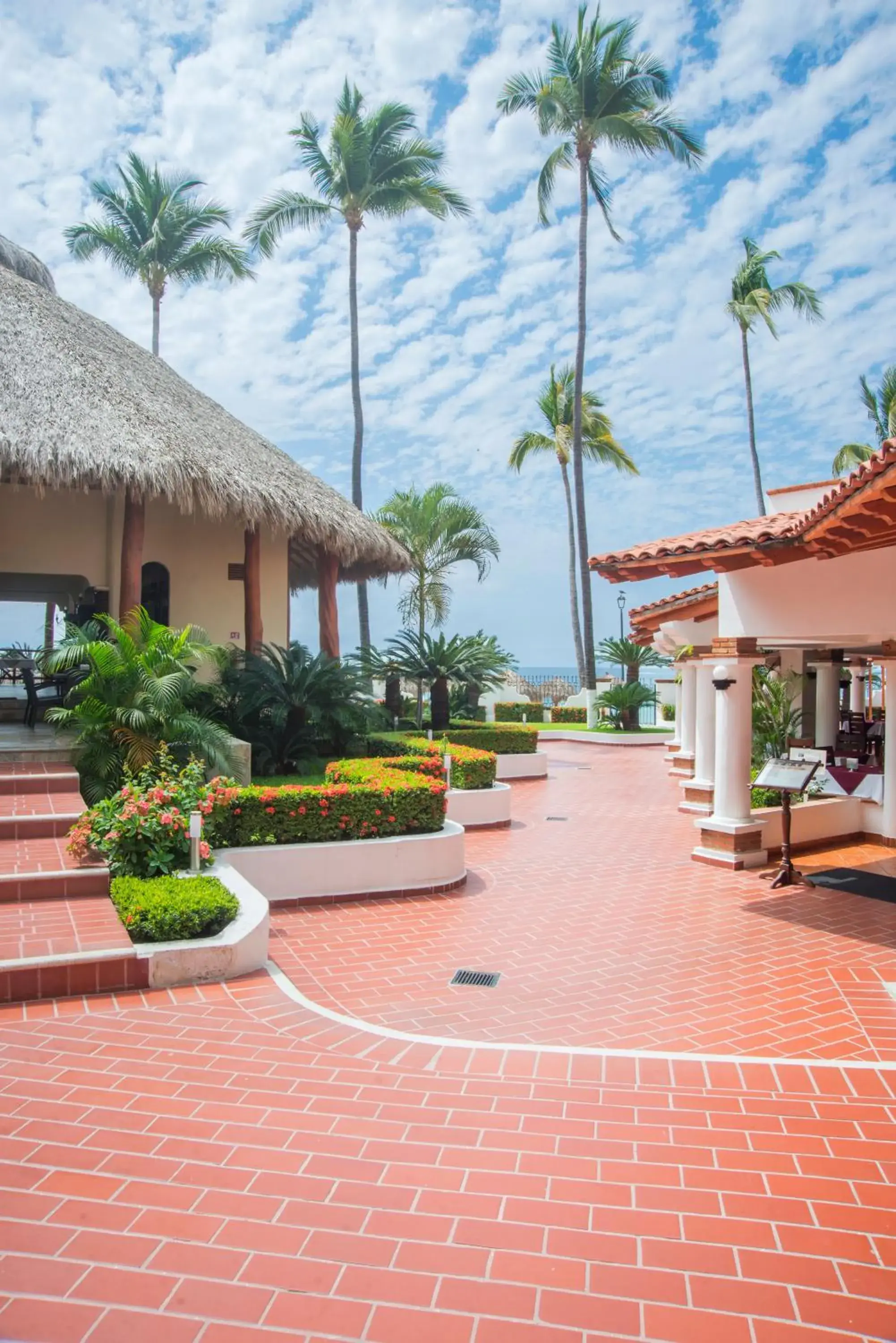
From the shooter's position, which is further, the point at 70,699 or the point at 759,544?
the point at 70,699

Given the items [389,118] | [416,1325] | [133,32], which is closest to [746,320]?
[389,118]

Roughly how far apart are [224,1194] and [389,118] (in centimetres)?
2741

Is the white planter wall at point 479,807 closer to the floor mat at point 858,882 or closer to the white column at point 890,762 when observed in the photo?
the floor mat at point 858,882

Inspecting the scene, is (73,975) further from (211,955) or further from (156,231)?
(156,231)

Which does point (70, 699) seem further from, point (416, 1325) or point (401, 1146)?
point (416, 1325)

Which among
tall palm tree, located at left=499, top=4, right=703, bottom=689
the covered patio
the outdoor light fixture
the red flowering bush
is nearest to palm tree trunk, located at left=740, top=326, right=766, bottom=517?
tall palm tree, located at left=499, top=4, right=703, bottom=689

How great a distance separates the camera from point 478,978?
237 inches

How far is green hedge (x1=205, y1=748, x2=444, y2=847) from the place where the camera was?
8000 mm

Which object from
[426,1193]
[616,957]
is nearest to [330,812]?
[616,957]

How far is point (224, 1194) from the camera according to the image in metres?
3.08

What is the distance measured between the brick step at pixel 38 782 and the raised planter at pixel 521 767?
960cm

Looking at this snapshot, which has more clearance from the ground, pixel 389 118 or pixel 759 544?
pixel 389 118

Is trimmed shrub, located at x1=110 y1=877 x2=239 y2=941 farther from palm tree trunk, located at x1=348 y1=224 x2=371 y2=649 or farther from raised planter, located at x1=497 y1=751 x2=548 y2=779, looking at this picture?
palm tree trunk, located at x1=348 y1=224 x2=371 y2=649

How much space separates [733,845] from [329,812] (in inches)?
183
